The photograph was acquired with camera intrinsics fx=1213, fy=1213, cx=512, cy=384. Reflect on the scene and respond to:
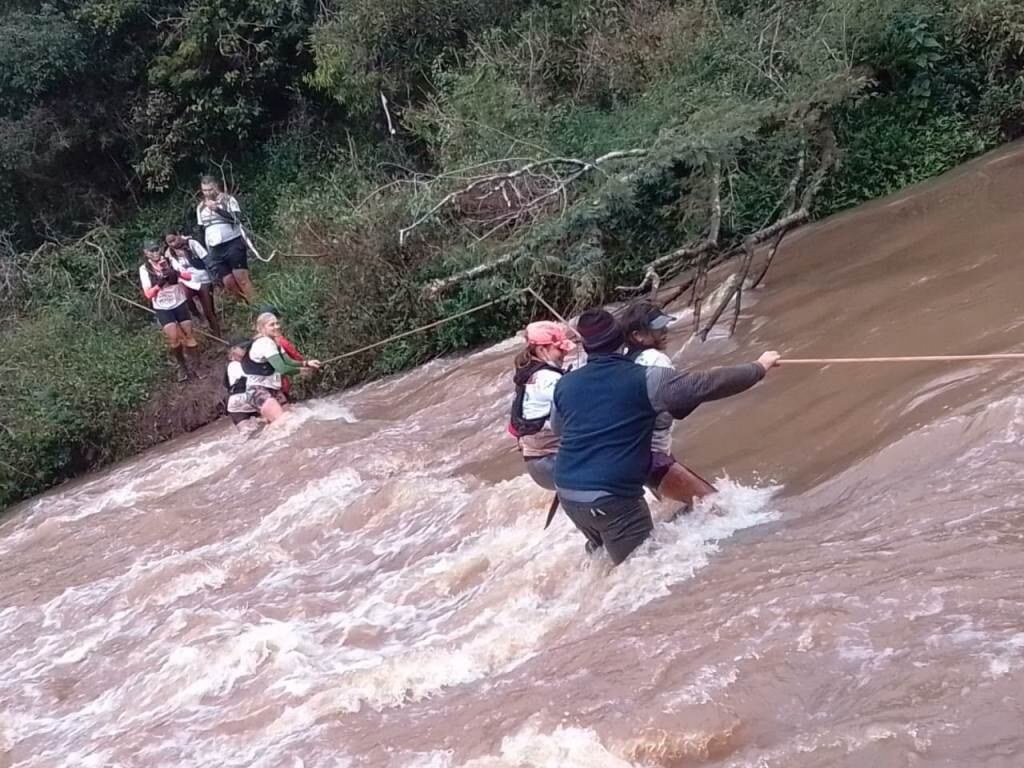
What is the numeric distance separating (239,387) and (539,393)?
6330 mm

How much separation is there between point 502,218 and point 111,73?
9.82 meters

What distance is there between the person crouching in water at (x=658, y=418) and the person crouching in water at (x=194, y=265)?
9.54m

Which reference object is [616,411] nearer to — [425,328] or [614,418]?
[614,418]

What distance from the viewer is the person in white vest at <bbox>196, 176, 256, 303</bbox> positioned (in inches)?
576

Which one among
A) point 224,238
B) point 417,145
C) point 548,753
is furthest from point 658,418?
point 417,145

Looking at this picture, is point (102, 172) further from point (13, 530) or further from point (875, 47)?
point (875, 47)

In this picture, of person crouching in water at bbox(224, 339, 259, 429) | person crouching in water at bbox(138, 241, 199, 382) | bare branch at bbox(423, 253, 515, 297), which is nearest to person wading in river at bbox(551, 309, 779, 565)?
person crouching in water at bbox(224, 339, 259, 429)

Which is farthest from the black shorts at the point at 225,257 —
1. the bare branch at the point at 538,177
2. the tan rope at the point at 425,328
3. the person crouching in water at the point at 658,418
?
the person crouching in water at the point at 658,418

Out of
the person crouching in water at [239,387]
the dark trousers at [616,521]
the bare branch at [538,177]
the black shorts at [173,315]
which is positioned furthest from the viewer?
the black shorts at [173,315]

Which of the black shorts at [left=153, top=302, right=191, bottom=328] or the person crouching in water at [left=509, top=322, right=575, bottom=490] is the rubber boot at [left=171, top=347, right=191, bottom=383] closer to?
the black shorts at [left=153, top=302, right=191, bottom=328]

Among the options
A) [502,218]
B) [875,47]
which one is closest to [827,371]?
[502,218]

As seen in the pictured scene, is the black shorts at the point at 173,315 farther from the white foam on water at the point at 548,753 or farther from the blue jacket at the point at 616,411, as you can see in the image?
the white foam on water at the point at 548,753

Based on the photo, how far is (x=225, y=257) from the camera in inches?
591

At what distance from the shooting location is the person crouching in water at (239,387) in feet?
39.5
